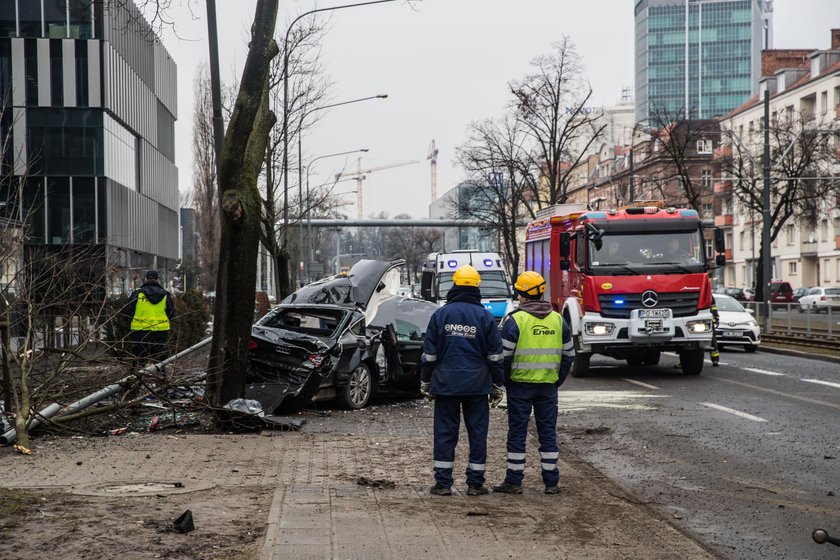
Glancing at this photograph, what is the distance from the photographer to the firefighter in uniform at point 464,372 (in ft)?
28.0

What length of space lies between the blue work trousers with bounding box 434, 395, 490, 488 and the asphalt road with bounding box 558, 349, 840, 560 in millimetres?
1334

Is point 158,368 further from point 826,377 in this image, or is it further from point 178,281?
point 178,281

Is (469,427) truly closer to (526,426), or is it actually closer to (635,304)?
(526,426)

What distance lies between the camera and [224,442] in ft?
36.6

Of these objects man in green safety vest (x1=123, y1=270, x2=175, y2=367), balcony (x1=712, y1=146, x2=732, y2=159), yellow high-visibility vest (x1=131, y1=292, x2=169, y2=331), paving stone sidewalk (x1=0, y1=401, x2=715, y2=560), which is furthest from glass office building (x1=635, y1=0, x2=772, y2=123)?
paving stone sidewalk (x1=0, y1=401, x2=715, y2=560)

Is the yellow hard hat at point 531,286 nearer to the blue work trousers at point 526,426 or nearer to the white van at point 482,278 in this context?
the blue work trousers at point 526,426

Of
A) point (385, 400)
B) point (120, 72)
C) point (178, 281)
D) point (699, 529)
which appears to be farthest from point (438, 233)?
point (699, 529)

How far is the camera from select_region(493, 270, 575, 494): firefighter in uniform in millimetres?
8594

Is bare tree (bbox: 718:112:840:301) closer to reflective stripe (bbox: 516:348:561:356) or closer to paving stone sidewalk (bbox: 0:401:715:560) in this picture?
paving stone sidewalk (bbox: 0:401:715:560)

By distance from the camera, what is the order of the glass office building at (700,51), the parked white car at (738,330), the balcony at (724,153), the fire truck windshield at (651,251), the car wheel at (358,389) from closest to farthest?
the car wheel at (358,389), the fire truck windshield at (651,251), the parked white car at (738,330), the balcony at (724,153), the glass office building at (700,51)

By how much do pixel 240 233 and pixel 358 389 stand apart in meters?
3.45

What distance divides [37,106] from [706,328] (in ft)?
109

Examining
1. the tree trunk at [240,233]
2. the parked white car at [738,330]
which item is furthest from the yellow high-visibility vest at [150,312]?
the parked white car at [738,330]

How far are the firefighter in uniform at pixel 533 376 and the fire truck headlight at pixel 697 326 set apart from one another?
11.2 m
